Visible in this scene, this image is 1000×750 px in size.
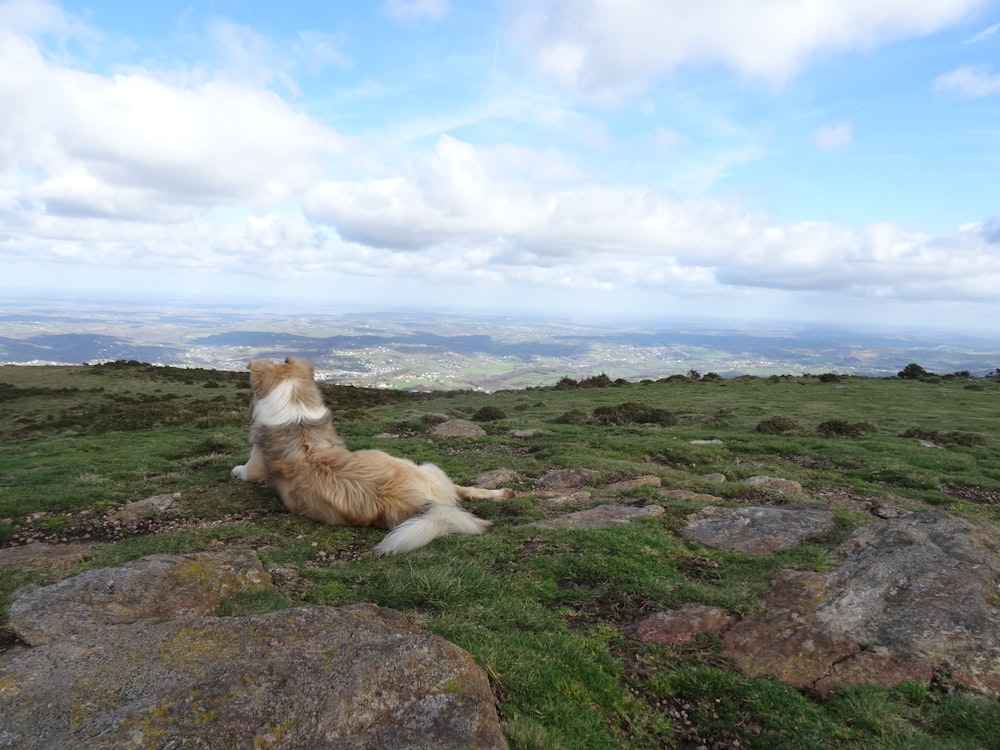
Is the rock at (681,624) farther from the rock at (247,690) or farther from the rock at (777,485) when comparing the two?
the rock at (777,485)

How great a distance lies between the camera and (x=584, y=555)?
22.7 feet

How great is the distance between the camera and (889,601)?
5.28 meters

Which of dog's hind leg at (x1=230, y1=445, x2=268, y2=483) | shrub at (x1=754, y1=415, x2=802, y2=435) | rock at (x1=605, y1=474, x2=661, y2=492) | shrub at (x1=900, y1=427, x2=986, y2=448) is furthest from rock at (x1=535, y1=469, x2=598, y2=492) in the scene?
shrub at (x1=900, y1=427, x2=986, y2=448)

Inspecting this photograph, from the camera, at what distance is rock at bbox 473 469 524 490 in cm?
1115

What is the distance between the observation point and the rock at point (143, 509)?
28.2 feet

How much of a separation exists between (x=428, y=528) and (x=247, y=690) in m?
4.53

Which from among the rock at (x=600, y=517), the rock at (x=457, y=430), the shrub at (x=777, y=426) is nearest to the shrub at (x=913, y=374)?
the shrub at (x=777, y=426)

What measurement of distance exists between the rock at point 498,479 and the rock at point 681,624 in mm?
5639

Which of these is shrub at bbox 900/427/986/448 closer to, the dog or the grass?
the grass

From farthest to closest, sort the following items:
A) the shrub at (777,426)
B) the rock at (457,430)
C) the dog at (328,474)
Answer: the shrub at (777,426)
the rock at (457,430)
the dog at (328,474)

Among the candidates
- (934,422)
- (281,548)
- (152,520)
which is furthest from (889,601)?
(934,422)

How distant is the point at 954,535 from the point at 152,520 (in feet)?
37.7

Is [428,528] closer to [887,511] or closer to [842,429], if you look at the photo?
[887,511]

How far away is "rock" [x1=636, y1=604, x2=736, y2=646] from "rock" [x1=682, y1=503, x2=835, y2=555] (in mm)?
2289
